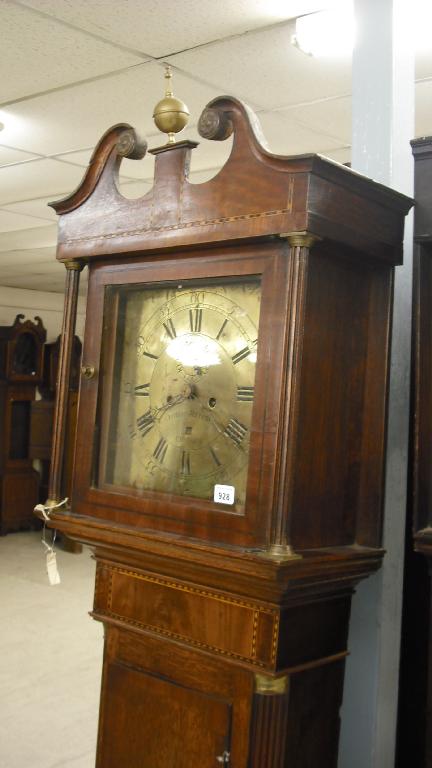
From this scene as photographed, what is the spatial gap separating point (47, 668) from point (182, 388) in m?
3.15

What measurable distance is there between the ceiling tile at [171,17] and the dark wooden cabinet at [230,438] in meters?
0.74

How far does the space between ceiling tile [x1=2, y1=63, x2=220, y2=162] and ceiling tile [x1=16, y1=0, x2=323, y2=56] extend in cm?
23

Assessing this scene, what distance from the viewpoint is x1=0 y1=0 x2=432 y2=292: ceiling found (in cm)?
232

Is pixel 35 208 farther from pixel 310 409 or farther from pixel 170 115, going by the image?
pixel 310 409

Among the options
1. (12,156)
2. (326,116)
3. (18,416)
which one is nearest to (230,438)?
(326,116)

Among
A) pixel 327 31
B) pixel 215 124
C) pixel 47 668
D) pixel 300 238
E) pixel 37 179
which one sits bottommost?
pixel 47 668

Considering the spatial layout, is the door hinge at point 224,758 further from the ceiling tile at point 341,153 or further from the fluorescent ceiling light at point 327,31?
the ceiling tile at point 341,153

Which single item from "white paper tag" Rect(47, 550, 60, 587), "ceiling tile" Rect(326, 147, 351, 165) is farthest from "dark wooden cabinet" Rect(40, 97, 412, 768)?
"ceiling tile" Rect(326, 147, 351, 165)

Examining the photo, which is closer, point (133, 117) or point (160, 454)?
point (160, 454)

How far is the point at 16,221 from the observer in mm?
5363

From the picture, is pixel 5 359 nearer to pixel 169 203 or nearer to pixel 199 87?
pixel 199 87

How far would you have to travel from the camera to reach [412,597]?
1703 millimetres

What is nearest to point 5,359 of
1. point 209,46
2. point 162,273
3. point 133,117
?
point 133,117

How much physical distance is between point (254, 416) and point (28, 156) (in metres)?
2.76
